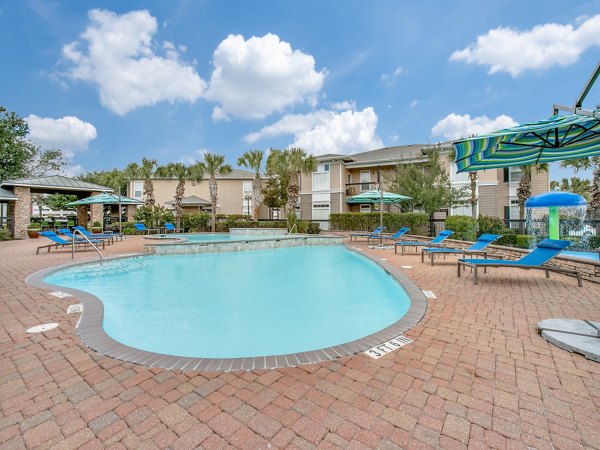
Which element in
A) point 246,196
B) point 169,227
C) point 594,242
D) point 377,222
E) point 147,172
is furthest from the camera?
point 246,196

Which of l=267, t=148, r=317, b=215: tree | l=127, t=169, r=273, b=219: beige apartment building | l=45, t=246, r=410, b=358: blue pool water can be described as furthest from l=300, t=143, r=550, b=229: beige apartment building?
l=45, t=246, r=410, b=358: blue pool water

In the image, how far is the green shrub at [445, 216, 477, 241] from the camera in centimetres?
1452

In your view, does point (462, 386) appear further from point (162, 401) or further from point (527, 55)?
point (527, 55)

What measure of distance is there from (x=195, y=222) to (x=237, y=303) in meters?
22.0

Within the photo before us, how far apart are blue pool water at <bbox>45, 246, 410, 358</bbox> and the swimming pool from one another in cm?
2

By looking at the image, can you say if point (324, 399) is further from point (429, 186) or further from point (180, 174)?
point (180, 174)

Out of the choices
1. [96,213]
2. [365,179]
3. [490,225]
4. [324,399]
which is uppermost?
[365,179]

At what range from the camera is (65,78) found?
17.7 meters

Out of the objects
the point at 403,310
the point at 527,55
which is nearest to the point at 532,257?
the point at 403,310

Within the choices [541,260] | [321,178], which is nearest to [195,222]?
[321,178]

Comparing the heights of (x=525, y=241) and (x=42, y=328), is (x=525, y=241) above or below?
above

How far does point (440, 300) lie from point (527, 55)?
1177 centimetres

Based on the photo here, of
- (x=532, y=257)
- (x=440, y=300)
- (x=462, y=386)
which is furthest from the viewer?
(x=532, y=257)

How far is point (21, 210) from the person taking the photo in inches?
722
